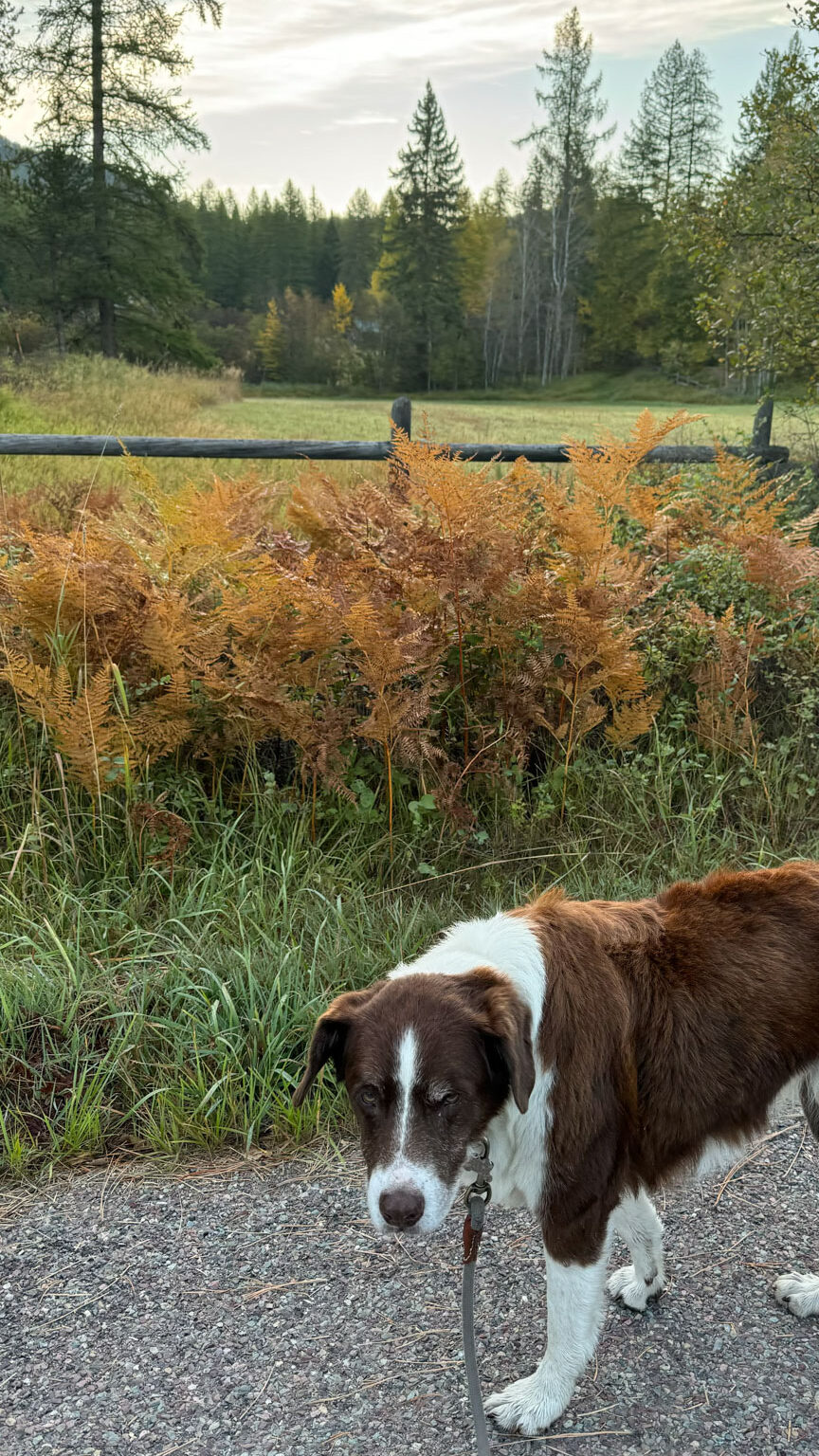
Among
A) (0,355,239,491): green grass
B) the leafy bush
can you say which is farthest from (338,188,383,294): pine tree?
the leafy bush

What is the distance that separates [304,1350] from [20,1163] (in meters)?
1.23

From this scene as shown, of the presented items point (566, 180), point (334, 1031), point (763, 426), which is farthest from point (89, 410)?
point (566, 180)

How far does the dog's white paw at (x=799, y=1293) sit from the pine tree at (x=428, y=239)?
2996 inches

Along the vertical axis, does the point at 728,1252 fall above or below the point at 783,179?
below

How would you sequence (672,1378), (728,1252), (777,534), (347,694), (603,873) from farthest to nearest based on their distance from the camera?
1. (777,534)
2. (347,694)
3. (603,873)
4. (728,1252)
5. (672,1378)

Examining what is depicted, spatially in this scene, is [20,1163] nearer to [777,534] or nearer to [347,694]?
[347,694]

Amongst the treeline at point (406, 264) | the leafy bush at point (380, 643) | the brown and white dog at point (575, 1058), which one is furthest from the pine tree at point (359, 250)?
the brown and white dog at point (575, 1058)

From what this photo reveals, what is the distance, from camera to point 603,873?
14.8 feet

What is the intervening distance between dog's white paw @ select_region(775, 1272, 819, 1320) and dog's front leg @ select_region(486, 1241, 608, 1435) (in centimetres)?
69

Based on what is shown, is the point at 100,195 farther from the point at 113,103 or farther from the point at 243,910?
the point at 243,910

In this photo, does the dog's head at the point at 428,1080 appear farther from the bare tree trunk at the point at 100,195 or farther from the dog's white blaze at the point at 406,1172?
the bare tree trunk at the point at 100,195

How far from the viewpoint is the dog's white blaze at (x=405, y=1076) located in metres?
2.12

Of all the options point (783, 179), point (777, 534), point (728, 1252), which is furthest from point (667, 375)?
point (728, 1252)

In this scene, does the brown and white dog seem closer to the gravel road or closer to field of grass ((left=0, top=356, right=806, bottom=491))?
the gravel road
